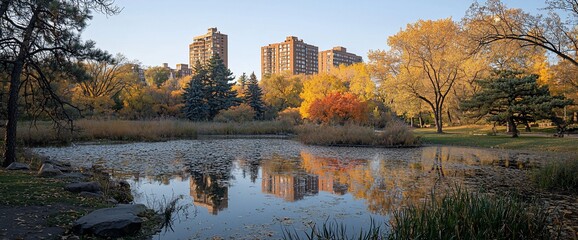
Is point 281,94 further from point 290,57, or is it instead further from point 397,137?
point 290,57

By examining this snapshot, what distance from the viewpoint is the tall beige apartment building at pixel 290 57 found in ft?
392

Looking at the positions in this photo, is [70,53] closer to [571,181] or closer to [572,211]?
[572,211]

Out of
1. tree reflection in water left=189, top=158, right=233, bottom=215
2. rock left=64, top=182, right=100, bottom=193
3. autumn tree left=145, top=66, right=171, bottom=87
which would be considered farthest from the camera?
autumn tree left=145, top=66, right=171, bottom=87

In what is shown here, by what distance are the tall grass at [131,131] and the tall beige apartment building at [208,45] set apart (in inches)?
2892

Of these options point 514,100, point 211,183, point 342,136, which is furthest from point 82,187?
point 514,100

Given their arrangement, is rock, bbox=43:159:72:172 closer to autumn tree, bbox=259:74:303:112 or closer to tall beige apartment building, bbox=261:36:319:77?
autumn tree, bbox=259:74:303:112

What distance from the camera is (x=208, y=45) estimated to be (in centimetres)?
10625

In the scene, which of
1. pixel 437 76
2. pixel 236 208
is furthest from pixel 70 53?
pixel 437 76

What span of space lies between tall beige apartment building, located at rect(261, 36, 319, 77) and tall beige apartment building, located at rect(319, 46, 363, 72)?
2.82 m

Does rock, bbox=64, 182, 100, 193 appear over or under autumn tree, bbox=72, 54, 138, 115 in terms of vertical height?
under

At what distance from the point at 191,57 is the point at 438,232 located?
115 metres

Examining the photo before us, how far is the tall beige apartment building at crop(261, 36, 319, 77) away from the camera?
120 metres

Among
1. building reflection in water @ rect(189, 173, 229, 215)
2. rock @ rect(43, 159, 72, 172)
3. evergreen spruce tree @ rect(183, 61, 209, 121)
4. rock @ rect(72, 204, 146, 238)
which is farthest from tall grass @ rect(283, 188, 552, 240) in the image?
evergreen spruce tree @ rect(183, 61, 209, 121)

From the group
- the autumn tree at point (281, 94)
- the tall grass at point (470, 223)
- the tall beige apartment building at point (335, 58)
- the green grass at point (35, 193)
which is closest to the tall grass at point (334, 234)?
the tall grass at point (470, 223)
